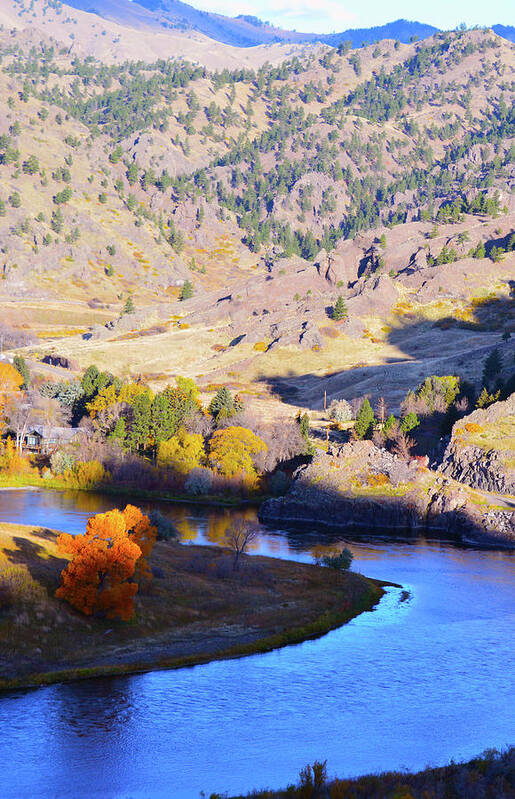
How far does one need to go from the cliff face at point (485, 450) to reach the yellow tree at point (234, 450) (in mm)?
27841

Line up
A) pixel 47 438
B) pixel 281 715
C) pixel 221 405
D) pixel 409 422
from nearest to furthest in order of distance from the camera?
pixel 281 715 → pixel 47 438 → pixel 409 422 → pixel 221 405

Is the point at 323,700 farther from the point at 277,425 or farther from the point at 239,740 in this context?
the point at 277,425

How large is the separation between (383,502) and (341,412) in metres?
48.8

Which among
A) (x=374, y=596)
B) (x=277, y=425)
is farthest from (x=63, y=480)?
(x=374, y=596)

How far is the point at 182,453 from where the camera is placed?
401ft

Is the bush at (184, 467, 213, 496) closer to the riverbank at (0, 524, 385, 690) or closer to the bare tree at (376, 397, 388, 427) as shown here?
the bare tree at (376, 397, 388, 427)

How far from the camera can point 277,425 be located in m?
134

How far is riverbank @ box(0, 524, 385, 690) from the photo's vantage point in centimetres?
4972

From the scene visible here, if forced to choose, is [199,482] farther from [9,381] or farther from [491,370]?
[491,370]

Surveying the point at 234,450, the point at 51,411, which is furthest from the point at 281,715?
the point at 51,411

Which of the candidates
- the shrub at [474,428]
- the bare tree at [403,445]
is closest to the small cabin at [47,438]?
the bare tree at [403,445]

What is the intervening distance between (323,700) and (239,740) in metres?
7.86

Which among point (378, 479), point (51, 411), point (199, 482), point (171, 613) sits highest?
point (378, 479)

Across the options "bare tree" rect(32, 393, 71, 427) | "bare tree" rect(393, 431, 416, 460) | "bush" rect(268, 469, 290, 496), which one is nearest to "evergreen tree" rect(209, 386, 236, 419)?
"bush" rect(268, 469, 290, 496)
